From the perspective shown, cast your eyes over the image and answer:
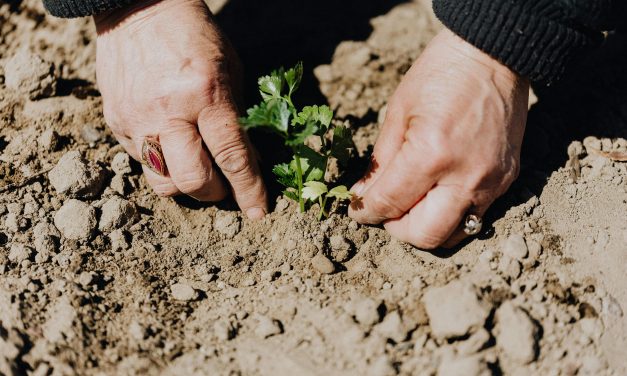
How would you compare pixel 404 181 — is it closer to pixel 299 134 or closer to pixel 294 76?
pixel 299 134

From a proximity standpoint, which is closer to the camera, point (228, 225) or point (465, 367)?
point (465, 367)

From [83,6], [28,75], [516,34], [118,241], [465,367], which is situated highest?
[83,6]

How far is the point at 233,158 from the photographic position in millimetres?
2699

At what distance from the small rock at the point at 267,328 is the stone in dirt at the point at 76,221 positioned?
1.06 metres

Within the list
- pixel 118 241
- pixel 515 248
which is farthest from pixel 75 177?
pixel 515 248

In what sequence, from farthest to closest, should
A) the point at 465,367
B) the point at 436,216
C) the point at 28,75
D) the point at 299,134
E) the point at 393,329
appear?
the point at 28,75, the point at 436,216, the point at 299,134, the point at 393,329, the point at 465,367

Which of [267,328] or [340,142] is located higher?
[340,142]

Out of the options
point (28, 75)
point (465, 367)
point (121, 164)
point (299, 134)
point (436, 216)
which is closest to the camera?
point (465, 367)

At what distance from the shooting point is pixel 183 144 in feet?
8.75

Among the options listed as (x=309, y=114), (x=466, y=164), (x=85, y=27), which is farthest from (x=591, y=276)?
(x=85, y=27)

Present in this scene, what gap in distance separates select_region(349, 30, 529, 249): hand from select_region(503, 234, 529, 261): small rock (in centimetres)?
19

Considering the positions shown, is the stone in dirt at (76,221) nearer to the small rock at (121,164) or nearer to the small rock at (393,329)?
the small rock at (121,164)

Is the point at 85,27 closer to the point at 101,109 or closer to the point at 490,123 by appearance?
the point at 101,109

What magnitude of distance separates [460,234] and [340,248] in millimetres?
603
